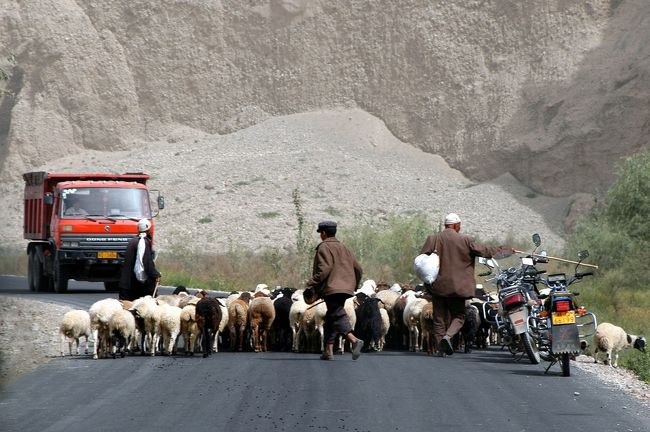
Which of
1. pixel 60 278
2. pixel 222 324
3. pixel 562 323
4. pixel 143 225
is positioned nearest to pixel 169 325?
pixel 222 324

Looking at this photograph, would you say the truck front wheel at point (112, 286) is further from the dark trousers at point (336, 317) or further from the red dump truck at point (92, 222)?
the dark trousers at point (336, 317)

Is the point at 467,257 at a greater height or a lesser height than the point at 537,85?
lesser

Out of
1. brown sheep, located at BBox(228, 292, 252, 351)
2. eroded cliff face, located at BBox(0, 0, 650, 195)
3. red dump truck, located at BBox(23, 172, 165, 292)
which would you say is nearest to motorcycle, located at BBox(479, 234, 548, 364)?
brown sheep, located at BBox(228, 292, 252, 351)

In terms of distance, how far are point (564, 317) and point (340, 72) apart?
5471cm

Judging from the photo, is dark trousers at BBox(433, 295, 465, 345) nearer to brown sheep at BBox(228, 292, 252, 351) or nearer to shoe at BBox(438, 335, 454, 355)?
shoe at BBox(438, 335, 454, 355)

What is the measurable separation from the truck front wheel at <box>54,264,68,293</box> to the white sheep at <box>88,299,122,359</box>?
50.7 ft

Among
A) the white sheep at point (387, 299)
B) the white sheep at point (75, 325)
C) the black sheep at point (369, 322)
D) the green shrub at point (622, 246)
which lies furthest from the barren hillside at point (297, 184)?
the white sheep at point (75, 325)

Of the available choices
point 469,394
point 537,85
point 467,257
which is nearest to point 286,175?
point 537,85

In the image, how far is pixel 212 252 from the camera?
2094 inches

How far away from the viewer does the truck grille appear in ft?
97.2

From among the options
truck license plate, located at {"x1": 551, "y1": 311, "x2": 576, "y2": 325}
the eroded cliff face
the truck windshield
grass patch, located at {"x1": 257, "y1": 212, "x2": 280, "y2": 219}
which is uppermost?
the eroded cliff face

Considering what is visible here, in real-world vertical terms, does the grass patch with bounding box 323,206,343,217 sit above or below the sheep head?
above

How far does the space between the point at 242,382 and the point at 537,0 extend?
54.5m

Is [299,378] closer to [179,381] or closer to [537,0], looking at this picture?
[179,381]
